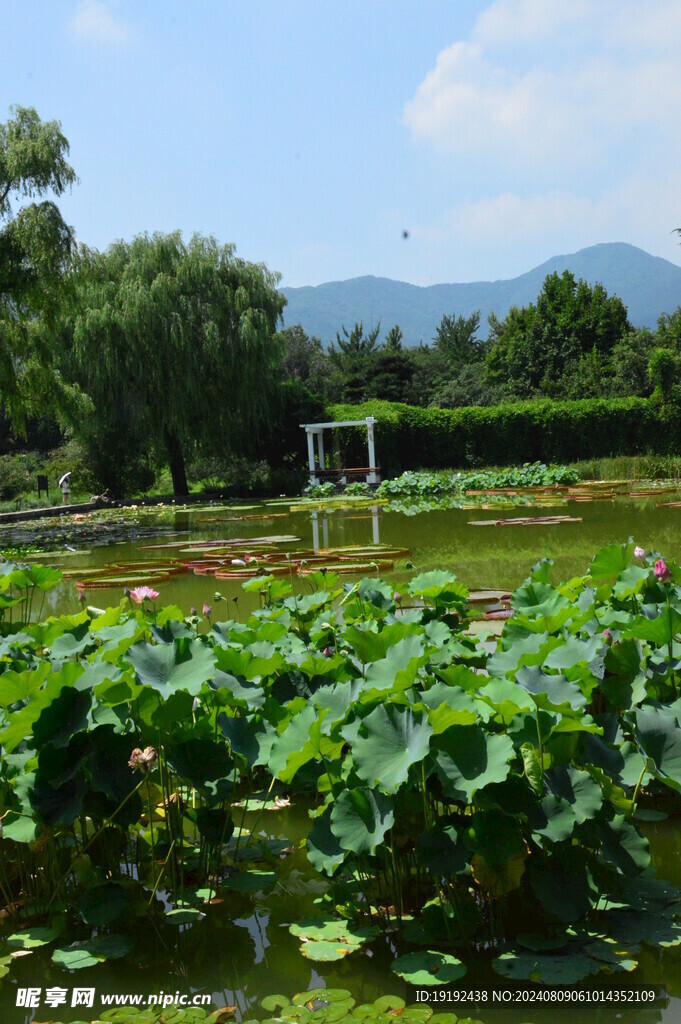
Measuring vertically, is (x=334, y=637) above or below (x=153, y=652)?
below

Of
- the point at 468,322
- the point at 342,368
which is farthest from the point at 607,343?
the point at 468,322

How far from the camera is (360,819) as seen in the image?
1.97m

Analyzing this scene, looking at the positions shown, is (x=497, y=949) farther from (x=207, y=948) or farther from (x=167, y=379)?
(x=167, y=379)

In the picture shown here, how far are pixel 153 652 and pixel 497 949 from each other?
1027mm

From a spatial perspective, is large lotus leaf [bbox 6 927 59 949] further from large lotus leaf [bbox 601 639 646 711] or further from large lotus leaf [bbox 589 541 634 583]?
large lotus leaf [bbox 589 541 634 583]

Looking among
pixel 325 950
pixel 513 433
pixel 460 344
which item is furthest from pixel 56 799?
pixel 460 344

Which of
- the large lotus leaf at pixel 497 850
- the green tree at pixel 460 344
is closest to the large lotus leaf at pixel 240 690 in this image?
the large lotus leaf at pixel 497 850

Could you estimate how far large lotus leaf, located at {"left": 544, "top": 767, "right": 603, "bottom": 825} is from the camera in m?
1.90

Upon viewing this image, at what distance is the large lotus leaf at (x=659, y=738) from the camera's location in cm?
204

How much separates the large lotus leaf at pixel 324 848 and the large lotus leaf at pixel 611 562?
6.01 feet

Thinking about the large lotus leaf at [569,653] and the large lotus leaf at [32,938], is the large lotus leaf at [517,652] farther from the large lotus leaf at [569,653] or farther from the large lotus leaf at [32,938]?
the large lotus leaf at [32,938]

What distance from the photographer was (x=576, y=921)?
2.03 m

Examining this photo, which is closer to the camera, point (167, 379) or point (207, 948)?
point (207, 948)

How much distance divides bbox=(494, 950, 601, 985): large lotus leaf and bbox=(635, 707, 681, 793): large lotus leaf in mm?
422
